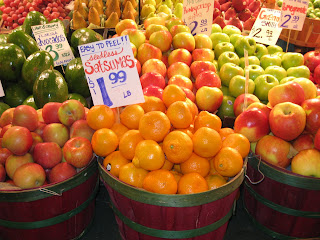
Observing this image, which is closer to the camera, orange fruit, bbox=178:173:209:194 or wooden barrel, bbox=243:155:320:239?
orange fruit, bbox=178:173:209:194

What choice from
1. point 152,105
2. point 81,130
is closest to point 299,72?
point 152,105

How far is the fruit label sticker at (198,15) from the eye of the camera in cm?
270

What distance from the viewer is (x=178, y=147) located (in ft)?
4.29

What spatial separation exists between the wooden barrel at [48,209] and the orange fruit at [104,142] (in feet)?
0.50

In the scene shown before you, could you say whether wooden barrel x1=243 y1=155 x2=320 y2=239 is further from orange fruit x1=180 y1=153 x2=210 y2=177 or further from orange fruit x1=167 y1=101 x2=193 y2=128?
orange fruit x1=167 y1=101 x2=193 y2=128

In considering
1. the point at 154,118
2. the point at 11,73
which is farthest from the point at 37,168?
the point at 11,73

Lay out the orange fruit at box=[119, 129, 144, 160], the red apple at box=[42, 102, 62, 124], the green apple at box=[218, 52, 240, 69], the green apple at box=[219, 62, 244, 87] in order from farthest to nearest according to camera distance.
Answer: the green apple at box=[218, 52, 240, 69], the green apple at box=[219, 62, 244, 87], the red apple at box=[42, 102, 62, 124], the orange fruit at box=[119, 129, 144, 160]

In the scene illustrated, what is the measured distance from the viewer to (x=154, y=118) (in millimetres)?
1376

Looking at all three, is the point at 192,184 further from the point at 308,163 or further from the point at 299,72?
the point at 299,72

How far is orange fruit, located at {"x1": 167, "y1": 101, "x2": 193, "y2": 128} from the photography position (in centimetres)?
144

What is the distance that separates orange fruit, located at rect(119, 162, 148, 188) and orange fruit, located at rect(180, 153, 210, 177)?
0.20 meters

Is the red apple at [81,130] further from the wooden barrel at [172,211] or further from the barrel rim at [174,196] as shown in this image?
the barrel rim at [174,196]

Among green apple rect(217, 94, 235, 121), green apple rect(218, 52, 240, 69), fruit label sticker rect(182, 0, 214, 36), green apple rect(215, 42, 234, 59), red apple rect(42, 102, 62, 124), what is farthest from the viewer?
fruit label sticker rect(182, 0, 214, 36)

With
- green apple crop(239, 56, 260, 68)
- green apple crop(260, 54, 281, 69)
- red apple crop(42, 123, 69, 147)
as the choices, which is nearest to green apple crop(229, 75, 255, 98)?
green apple crop(239, 56, 260, 68)
